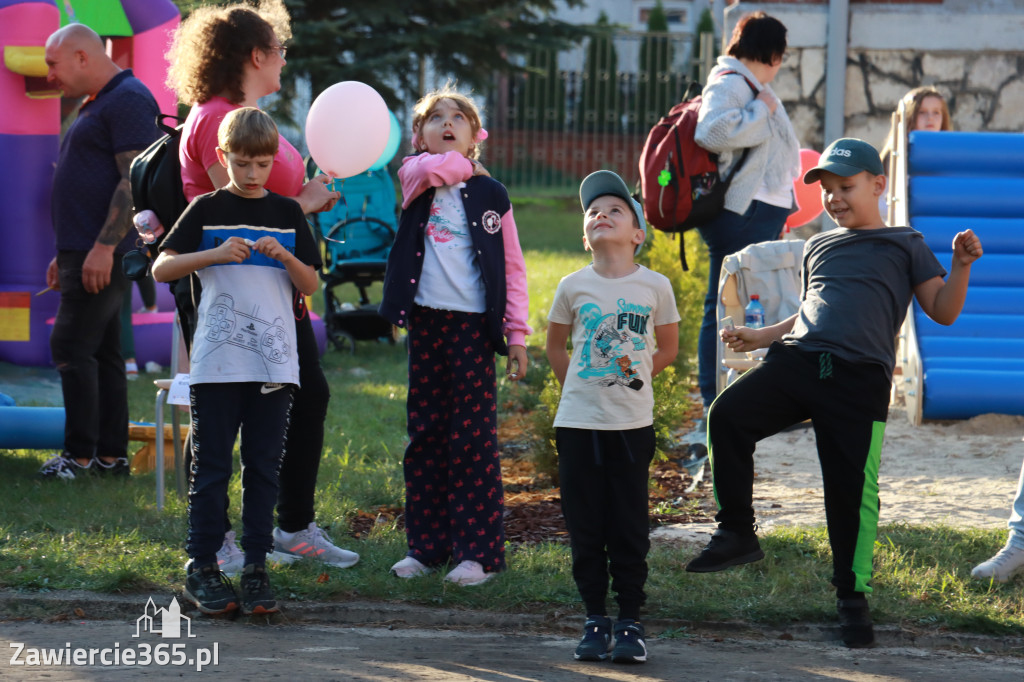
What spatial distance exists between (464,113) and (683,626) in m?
1.98

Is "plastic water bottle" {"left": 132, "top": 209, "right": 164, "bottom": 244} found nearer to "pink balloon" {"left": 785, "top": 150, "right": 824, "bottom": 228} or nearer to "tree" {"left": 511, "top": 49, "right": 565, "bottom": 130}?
"pink balloon" {"left": 785, "top": 150, "right": 824, "bottom": 228}

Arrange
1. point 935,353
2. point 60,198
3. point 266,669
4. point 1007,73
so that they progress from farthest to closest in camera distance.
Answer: point 1007,73 < point 935,353 < point 60,198 < point 266,669

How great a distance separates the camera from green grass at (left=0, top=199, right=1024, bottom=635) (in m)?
4.16

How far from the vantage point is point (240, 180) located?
4.10 meters

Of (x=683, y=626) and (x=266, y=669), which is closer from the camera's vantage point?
(x=266, y=669)

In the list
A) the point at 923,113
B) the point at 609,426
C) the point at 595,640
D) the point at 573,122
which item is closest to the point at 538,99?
the point at 573,122

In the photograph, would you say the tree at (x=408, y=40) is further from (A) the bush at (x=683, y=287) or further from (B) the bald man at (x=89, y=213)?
(B) the bald man at (x=89, y=213)

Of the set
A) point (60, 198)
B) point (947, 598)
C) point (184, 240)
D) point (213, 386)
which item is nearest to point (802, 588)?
point (947, 598)

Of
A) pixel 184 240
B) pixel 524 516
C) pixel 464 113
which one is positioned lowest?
pixel 524 516

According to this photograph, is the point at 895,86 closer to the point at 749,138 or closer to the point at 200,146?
the point at 749,138

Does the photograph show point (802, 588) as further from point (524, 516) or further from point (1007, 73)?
point (1007, 73)

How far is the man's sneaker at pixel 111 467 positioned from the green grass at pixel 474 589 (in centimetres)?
11

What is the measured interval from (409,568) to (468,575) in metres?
0.25

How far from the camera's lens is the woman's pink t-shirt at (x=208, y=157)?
4.30 meters
